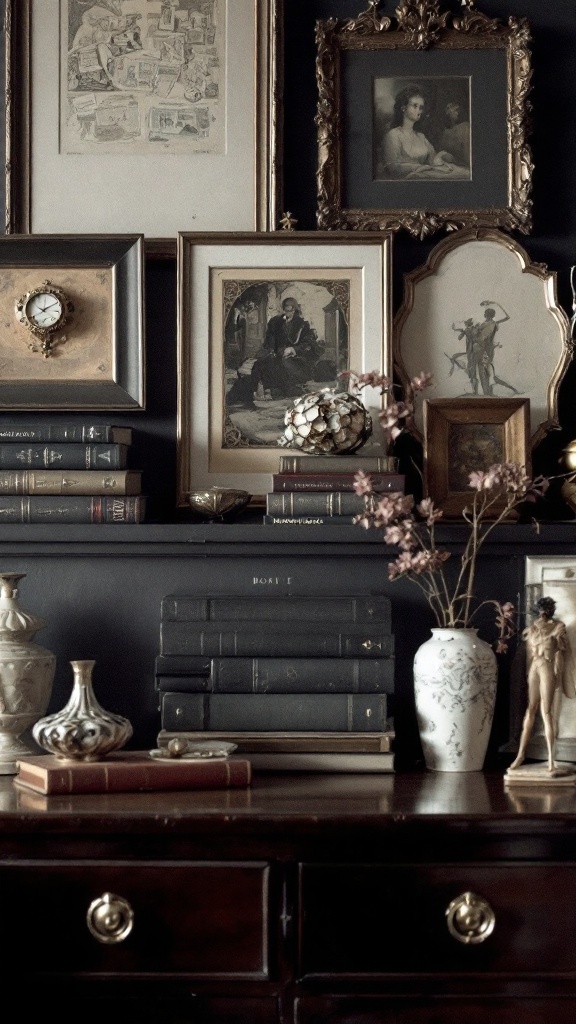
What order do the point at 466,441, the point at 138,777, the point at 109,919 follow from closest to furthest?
1. the point at 109,919
2. the point at 138,777
3. the point at 466,441

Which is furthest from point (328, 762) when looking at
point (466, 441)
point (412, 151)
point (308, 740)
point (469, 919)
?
point (412, 151)

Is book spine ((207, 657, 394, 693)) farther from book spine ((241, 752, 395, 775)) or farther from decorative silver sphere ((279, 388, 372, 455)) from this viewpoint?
decorative silver sphere ((279, 388, 372, 455))

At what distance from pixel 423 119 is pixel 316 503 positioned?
912 mm

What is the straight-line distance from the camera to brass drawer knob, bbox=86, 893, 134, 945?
187 centimetres

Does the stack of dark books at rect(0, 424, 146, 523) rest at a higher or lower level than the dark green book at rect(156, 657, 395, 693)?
higher

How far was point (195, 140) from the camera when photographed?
8.50 ft

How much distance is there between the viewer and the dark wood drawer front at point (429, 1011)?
1.87 meters

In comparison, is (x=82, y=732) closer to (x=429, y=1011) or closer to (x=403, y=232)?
(x=429, y=1011)

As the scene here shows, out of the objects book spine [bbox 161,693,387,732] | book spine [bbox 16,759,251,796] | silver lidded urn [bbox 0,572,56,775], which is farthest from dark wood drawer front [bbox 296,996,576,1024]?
silver lidded urn [bbox 0,572,56,775]

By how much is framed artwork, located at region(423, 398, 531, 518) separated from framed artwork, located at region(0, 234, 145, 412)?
0.62 meters

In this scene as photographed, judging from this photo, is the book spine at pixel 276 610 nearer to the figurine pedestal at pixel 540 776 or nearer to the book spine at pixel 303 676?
the book spine at pixel 303 676

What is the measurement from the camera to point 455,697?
7.13 ft

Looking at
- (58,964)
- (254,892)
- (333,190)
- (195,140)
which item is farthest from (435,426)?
(58,964)

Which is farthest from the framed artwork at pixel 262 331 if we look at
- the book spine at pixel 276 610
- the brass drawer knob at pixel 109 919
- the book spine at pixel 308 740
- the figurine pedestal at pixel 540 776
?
the brass drawer knob at pixel 109 919
